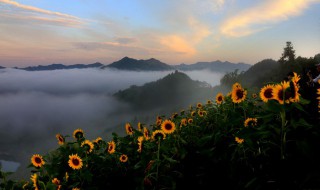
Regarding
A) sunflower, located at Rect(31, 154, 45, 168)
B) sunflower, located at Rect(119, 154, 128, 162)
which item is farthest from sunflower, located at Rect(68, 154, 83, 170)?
sunflower, located at Rect(31, 154, 45, 168)

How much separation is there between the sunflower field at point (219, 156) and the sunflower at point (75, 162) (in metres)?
0.01

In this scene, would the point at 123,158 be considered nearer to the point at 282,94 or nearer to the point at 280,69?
the point at 282,94

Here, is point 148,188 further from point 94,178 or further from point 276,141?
point 276,141

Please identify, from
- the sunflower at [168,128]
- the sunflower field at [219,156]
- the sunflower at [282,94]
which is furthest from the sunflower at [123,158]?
the sunflower at [282,94]

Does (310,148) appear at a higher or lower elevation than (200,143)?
higher

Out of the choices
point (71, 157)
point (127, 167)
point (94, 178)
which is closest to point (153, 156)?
point (127, 167)

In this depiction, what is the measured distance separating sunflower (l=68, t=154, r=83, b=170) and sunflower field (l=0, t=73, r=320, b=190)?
1cm

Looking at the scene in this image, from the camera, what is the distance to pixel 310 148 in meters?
2.39

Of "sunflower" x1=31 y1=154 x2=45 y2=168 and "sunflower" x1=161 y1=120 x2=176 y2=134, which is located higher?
"sunflower" x1=161 y1=120 x2=176 y2=134

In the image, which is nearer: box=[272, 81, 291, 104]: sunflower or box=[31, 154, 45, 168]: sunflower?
box=[272, 81, 291, 104]: sunflower

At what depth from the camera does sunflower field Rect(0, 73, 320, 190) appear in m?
2.49

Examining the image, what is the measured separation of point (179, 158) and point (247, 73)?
144m

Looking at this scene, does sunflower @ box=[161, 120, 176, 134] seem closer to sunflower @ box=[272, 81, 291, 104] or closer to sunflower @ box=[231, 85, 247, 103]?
sunflower @ box=[231, 85, 247, 103]

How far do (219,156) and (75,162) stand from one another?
7.91 ft
